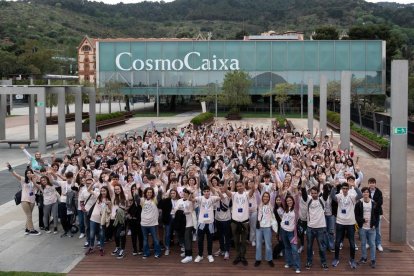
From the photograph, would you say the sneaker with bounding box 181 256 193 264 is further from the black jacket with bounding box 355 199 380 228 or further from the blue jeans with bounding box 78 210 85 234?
the black jacket with bounding box 355 199 380 228

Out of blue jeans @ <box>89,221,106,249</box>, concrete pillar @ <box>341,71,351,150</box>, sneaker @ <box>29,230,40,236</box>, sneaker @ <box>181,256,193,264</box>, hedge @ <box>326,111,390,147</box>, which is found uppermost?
concrete pillar @ <box>341,71,351,150</box>

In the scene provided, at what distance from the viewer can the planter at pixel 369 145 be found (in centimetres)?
2488

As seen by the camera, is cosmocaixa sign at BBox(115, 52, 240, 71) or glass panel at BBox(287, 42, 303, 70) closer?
glass panel at BBox(287, 42, 303, 70)

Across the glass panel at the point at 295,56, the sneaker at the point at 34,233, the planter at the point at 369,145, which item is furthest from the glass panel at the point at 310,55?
the sneaker at the point at 34,233

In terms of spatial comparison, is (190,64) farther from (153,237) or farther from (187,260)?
(187,260)

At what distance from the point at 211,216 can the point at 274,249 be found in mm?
1414

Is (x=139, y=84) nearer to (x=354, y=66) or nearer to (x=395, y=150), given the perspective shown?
(x=354, y=66)

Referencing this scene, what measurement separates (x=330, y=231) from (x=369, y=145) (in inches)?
708

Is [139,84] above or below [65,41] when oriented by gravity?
below

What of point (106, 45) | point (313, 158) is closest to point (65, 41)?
point (106, 45)

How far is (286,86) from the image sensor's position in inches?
2037

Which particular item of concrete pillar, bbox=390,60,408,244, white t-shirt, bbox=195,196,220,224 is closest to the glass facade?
concrete pillar, bbox=390,60,408,244

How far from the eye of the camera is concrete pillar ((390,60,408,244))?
36.2ft

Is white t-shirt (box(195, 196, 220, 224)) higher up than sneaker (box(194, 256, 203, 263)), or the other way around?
white t-shirt (box(195, 196, 220, 224))
